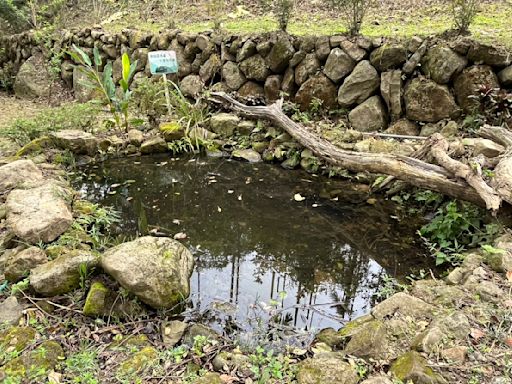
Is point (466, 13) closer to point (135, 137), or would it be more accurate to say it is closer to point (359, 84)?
point (359, 84)

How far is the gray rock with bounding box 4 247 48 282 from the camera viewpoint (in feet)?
8.98

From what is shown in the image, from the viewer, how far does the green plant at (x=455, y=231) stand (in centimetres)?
336

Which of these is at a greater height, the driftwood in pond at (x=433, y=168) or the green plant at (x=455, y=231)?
the driftwood in pond at (x=433, y=168)

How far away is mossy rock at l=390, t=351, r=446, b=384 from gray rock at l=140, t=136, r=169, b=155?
15.5 ft

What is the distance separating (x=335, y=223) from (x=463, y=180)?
1.25m

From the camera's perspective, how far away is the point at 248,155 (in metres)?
5.78

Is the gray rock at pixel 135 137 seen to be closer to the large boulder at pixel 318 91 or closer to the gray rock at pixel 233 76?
the gray rock at pixel 233 76

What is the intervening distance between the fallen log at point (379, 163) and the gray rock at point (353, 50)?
1.14 meters

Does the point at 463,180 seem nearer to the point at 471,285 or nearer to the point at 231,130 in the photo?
the point at 471,285

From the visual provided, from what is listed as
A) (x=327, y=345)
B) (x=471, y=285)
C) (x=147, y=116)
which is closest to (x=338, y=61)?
(x=147, y=116)

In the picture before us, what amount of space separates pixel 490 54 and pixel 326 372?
4.38 m

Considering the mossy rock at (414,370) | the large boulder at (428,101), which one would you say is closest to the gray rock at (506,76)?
A: the large boulder at (428,101)

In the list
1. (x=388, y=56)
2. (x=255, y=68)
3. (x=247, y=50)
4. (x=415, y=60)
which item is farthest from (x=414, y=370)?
(x=247, y=50)

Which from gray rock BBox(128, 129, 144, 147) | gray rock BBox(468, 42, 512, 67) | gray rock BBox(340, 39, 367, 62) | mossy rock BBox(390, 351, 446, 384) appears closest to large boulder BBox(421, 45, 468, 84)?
gray rock BBox(468, 42, 512, 67)
